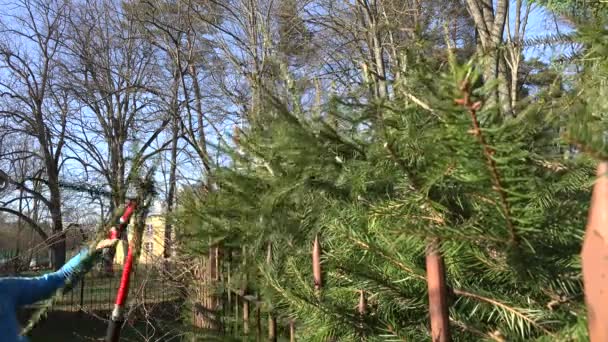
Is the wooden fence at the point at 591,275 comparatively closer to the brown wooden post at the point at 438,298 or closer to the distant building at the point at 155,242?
the brown wooden post at the point at 438,298

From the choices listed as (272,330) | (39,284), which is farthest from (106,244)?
(272,330)

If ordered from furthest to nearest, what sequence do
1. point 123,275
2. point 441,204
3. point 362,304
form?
point 123,275 < point 362,304 < point 441,204

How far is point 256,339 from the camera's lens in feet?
11.7

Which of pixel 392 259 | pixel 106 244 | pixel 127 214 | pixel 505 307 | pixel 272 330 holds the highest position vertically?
pixel 127 214

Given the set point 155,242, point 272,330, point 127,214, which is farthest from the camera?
point 155,242

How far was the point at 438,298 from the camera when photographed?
4.66 ft

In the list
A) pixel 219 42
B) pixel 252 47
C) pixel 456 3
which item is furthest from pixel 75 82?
pixel 456 3

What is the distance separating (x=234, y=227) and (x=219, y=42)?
9832 millimetres

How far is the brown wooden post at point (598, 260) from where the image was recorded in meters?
0.86

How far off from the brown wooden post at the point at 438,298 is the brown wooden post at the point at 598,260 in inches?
19.2

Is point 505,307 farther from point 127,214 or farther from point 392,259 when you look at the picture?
point 127,214

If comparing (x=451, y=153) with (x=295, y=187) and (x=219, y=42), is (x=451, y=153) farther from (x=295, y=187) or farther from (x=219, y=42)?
(x=219, y=42)

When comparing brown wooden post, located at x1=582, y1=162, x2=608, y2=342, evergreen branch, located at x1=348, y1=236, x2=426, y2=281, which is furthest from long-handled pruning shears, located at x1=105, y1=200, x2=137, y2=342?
brown wooden post, located at x1=582, y1=162, x2=608, y2=342

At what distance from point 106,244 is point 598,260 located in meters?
2.51
